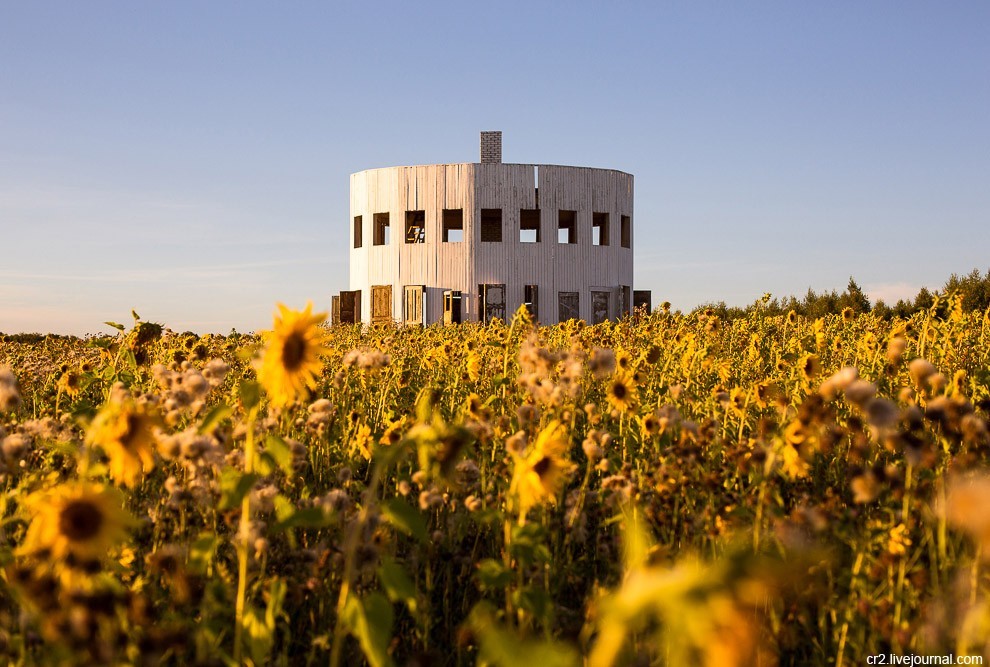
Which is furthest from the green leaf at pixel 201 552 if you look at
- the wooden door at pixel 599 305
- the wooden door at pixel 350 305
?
the wooden door at pixel 350 305

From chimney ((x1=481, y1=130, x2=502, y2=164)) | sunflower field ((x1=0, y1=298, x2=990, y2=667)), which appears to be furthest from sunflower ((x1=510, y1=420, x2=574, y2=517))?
chimney ((x1=481, y1=130, x2=502, y2=164))

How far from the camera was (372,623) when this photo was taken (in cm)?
180

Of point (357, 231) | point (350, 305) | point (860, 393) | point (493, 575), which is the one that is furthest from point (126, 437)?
point (357, 231)

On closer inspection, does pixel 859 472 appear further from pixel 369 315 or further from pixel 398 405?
pixel 369 315

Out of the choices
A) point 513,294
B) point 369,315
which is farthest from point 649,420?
point 369,315

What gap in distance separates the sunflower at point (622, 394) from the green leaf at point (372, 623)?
2418 mm

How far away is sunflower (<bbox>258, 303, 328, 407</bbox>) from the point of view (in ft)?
7.81

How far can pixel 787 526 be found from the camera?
242 cm

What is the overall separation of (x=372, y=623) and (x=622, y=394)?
2.53 meters

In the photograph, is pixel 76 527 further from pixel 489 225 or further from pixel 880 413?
pixel 489 225

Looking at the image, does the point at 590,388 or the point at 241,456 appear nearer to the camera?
the point at 241,456

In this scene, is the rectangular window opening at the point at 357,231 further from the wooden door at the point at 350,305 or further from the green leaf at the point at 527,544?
the green leaf at the point at 527,544

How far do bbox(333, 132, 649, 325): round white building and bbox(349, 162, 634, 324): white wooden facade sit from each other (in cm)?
4

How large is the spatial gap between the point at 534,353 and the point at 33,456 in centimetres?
239
